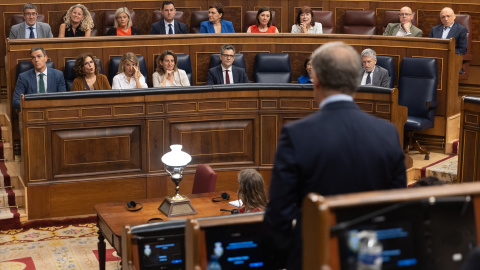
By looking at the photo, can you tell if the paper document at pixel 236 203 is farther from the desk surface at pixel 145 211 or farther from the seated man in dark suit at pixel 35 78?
the seated man in dark suit at pixel 35 78

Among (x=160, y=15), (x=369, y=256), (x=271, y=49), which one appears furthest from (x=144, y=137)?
(x=369, y=256)

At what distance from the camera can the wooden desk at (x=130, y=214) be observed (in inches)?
181

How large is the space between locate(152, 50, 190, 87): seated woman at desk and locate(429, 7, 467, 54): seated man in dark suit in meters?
2.91

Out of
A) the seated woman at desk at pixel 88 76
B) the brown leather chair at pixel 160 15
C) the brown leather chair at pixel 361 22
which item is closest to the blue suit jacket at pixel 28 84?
the seated woman at desk at pixel 88 76

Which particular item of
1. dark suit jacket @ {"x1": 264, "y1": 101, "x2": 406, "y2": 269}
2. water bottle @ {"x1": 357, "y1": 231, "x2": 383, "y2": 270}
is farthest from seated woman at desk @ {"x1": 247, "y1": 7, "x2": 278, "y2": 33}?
water bottle @ {"x1": 357, "y1": 231, "x2": 383, "y2": 270}

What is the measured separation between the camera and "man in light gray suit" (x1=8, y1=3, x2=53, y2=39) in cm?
755

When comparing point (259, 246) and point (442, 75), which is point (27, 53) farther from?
point (259, 246)

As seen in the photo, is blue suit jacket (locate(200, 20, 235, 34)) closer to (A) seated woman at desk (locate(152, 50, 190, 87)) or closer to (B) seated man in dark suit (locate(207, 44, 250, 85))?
(B) seated man in dark suit (locate(207, 44, 250, 85))

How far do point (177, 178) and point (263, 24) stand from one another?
391 centimetres

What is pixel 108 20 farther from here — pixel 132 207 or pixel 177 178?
pixel 177 178

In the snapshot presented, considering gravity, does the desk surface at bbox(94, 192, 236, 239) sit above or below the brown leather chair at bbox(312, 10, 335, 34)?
below

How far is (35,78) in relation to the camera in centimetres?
651

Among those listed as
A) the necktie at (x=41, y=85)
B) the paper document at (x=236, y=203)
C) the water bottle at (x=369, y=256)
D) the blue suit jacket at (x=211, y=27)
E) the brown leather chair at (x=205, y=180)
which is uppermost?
the blue suit jacket at (x=211, y=27)

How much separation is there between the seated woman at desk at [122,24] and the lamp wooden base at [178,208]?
139 inches
